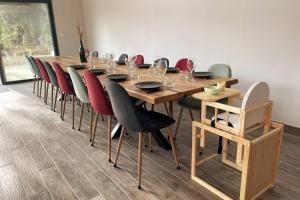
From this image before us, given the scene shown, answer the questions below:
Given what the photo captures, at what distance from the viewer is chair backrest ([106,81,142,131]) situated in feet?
6.01

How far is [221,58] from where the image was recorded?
3.59 metres

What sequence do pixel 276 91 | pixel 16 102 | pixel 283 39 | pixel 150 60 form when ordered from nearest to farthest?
pixel 283 39, pixel 276 91, pixel 16 102, pixel 150 60

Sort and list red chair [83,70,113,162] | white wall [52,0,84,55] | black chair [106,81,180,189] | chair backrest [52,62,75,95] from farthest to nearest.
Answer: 1. white wall [52,0,84,55]
2. chair backrest [52,62,75,95]
3. red chair [83,70,113,162]
4. black chair [106,81,180,189]

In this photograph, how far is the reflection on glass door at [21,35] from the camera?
20.2ft

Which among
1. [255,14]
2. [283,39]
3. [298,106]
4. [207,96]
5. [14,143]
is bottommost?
[14,143]

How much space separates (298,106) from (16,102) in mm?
4748

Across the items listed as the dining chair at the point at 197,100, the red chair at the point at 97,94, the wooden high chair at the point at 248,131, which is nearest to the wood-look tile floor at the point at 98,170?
the wooden high chair at the point at 248,131

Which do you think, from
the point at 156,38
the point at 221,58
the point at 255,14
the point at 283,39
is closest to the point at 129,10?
the point at 156,38

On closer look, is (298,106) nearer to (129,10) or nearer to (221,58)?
(221,58)

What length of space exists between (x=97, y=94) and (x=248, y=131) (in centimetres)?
138

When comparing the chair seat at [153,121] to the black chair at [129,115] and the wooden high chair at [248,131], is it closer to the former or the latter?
the black chair at [129,115]

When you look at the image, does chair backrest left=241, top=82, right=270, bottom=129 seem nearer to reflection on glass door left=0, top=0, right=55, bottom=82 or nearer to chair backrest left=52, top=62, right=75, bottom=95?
chair backrest left=52, top=62, right=75, bottom=95

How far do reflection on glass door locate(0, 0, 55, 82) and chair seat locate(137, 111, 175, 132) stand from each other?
4.94 metres

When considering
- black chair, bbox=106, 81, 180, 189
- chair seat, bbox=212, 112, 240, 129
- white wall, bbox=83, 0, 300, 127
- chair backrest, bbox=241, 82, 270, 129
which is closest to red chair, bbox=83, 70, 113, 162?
black chair, bbox=106, 81, 180, 189
